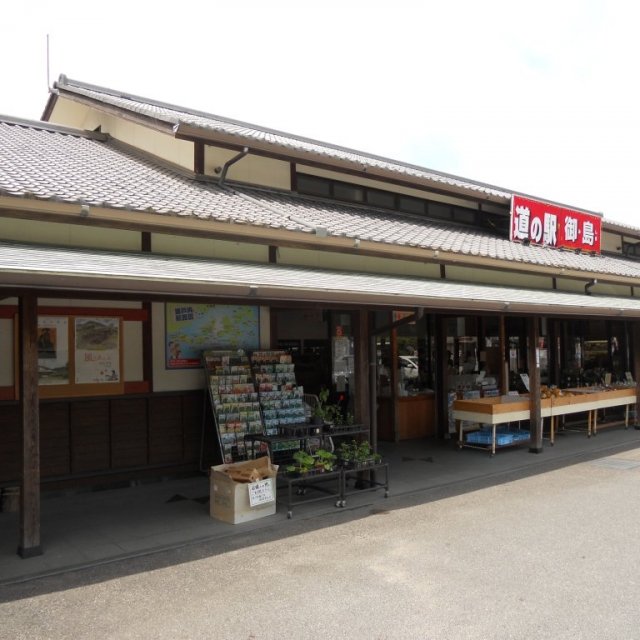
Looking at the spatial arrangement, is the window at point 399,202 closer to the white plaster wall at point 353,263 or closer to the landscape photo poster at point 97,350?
the white plaster wall at point 353,263

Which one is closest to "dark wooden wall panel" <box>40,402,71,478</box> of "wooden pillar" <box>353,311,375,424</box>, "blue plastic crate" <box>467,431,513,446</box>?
"wooden pillar" <box>353,311,375,424</box>

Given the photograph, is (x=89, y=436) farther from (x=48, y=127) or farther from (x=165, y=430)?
(x=48, y=127)

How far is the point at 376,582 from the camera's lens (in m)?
4.73

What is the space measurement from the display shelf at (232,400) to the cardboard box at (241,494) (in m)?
1.06

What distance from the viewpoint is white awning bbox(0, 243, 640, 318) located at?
15.3 feet

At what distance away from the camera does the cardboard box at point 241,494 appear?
6.23 meters

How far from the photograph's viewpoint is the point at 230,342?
8.61 metres

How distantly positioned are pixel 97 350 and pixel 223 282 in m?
2.94

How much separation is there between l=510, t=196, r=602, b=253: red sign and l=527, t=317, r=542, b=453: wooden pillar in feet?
10.0

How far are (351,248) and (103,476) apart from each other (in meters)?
4.28

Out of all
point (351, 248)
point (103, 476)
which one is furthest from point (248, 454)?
point (351, 248)

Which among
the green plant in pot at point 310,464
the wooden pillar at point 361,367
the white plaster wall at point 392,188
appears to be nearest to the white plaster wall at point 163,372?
the green plant in pot at point 310,464

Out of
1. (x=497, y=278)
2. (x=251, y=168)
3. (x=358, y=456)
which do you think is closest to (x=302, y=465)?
(x=358, y=456)

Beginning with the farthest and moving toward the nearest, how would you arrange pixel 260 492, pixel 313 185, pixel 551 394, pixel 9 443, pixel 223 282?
pixel 551 394 < pixel 313 185 < pixel 9 443 < pixel 260 492 < pixel 223 282
